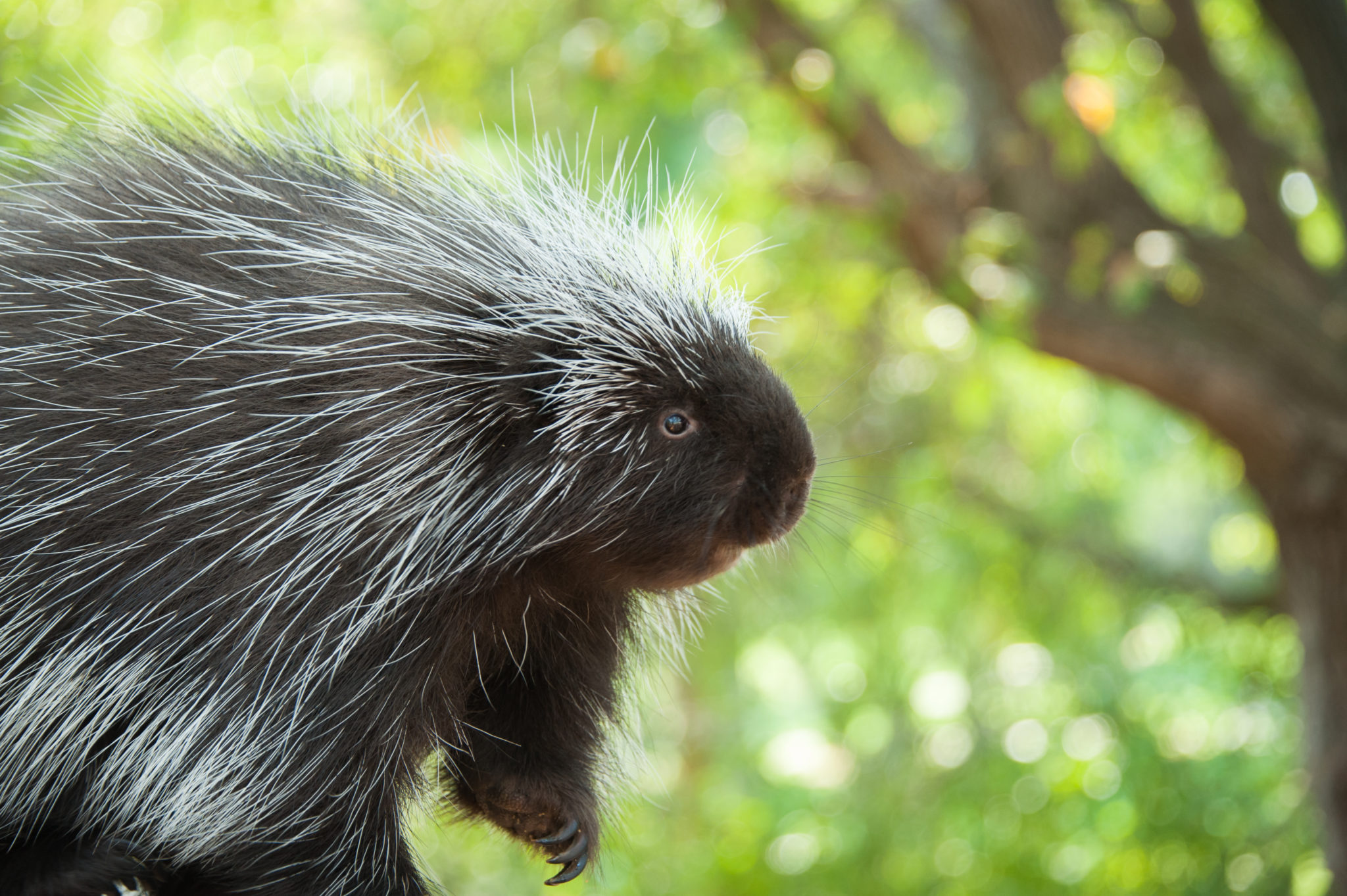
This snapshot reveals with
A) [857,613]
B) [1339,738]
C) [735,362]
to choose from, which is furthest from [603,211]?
[857,613]

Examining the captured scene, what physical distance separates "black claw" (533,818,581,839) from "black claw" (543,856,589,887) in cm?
4

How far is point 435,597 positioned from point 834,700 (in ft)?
15.6

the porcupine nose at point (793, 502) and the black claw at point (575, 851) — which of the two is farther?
the black claw at point (575, 851)

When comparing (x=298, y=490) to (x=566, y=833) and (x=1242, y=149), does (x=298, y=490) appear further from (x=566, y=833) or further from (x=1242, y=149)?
(x=1242, y=149)

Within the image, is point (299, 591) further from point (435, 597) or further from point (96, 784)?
point (96, 784)

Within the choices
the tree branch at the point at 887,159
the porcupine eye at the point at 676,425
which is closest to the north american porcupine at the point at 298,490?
the porcupine eye at the point at 676,425

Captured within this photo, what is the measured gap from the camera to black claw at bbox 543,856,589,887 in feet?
5.32

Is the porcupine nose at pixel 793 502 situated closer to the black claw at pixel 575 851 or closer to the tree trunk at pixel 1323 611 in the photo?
the black claw at pixel 575 851

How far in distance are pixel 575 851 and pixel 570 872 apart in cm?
3

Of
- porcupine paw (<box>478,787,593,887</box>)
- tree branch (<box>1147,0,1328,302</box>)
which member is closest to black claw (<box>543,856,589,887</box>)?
porcupine paw (<box>478,787,593,887</box>)

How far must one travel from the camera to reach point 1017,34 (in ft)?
13.8

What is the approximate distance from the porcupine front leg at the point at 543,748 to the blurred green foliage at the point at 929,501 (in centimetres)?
181

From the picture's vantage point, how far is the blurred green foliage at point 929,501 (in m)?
4.17

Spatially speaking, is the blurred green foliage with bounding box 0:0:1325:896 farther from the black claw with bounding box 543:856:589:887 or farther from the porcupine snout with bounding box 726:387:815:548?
the porcupine snout with bounding box 726:387:815:548
